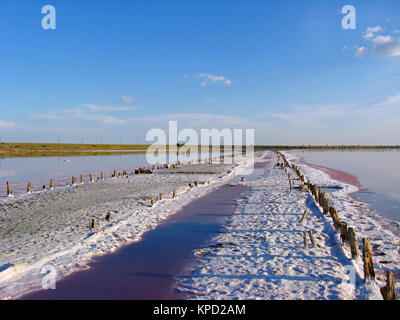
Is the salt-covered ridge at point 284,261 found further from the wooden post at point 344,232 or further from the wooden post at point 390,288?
the wooden post at point 390,288

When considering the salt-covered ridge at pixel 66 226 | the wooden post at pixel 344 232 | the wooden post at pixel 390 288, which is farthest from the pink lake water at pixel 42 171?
the wooden post at pixel 390 288

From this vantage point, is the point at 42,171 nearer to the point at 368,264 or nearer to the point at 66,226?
the point at 66,226

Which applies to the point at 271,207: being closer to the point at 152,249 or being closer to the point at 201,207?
the point at 201,207

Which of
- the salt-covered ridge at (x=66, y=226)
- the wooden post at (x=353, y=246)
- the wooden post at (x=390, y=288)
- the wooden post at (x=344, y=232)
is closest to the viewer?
the wooden post at (x=390, y=288)

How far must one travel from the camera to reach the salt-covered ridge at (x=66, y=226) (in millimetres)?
7973

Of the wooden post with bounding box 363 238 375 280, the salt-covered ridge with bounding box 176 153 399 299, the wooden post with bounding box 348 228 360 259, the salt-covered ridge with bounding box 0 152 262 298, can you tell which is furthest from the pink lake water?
the wooden post with bounding box 363 238 375 280

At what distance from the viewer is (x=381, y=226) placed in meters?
12.3

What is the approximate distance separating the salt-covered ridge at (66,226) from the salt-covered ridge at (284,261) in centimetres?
361

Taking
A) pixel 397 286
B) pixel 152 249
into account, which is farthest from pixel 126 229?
pixel 397 286

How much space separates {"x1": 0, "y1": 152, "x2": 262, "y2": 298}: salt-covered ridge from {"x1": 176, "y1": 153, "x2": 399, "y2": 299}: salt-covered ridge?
11.8 ft

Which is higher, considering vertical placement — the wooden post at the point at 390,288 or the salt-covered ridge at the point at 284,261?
the wooden post at the point at 390,288

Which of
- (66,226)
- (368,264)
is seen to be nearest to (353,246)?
(368,264)

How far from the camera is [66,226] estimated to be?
40.9 ft

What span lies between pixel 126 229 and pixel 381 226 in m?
11.0
